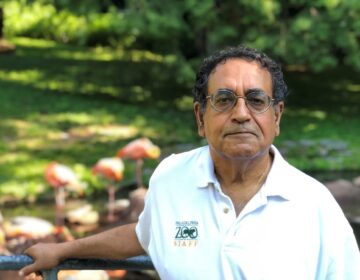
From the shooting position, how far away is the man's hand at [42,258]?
74.5 inches

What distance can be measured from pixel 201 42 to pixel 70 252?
436 inches

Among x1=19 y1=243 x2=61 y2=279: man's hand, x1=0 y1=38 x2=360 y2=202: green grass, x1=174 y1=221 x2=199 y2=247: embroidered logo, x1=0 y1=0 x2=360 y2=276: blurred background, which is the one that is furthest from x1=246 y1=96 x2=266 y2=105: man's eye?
x1=0 y1=38 x2=360 y2=202: green grass

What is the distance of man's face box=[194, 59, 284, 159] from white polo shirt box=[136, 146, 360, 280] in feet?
0.25

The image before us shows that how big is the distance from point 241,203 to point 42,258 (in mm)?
519

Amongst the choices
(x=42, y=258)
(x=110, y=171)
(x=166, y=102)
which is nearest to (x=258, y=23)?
(x=166, y=102)

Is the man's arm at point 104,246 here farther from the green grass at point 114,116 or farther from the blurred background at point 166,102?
the green grass at point 114,116

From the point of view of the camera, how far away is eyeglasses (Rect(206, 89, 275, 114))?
174cm

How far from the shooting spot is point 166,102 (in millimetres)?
12766

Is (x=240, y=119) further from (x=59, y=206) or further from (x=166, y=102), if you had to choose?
(x=166, y=102)

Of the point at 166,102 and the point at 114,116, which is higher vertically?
the point at 166,102

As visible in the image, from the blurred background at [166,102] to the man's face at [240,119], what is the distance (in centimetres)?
617

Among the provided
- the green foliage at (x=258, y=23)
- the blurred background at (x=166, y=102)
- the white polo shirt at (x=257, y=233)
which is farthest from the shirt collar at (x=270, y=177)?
the green foliage at (x=258, y=23)

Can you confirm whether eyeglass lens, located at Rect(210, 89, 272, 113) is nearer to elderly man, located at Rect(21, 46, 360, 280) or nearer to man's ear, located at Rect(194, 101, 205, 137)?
elderly man, located at Rect(21, 46, 360, 280)

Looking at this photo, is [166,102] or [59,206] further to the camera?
[166,102]
